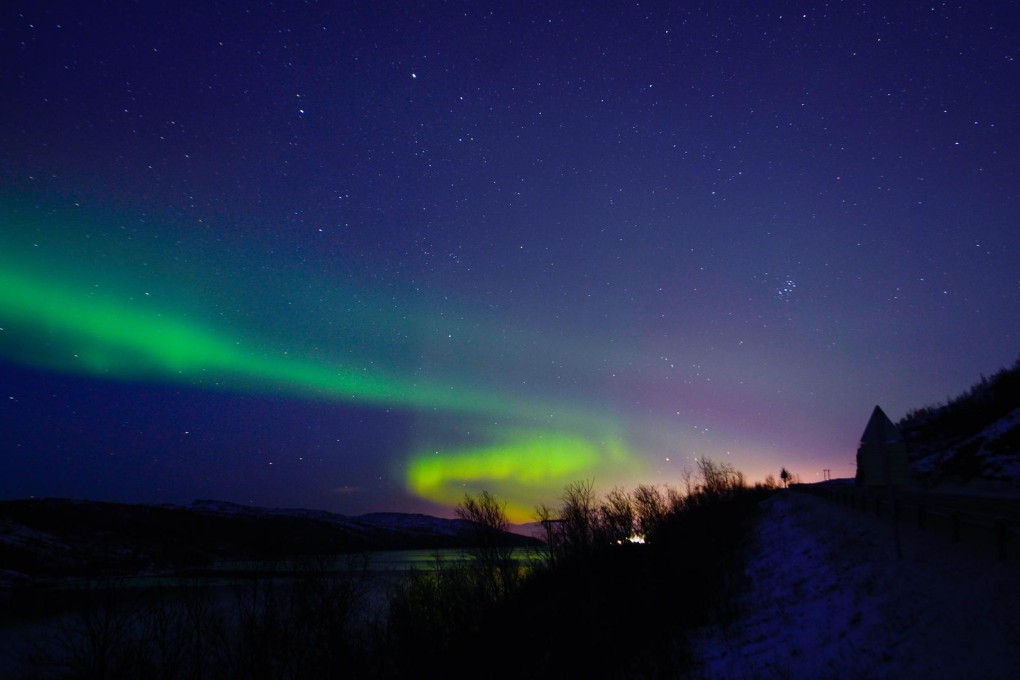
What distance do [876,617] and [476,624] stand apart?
28521 millimetres

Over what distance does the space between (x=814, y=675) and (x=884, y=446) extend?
22.2ft

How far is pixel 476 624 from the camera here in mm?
37094

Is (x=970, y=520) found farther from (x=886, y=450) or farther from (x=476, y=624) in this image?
(x=476, y=624)

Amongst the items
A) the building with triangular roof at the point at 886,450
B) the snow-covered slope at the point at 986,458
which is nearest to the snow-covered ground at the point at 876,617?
the building with triangular roof at the point at 886,450

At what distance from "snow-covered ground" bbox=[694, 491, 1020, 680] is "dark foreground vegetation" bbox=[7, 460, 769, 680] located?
2266 mm

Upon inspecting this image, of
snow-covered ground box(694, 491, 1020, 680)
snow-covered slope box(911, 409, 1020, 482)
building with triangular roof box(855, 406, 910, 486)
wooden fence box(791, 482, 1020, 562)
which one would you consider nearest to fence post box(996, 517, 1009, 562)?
wooden fence box(791, 482, 1020, 562)

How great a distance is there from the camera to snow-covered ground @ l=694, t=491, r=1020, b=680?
412 inches

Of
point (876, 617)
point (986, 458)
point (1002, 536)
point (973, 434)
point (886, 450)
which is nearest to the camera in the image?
point (1002, 536)

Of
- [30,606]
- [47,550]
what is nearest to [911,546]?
[30,606]

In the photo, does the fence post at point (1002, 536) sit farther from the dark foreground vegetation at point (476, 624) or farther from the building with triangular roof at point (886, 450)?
the dark foreground vegetation at point (476, 624)

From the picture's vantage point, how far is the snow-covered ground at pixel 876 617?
10469 mm

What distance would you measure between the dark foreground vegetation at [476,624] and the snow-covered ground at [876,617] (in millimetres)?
2266

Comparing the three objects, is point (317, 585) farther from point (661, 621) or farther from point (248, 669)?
point (661, 621)

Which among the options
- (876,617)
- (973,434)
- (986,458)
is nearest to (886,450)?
(876,617)
